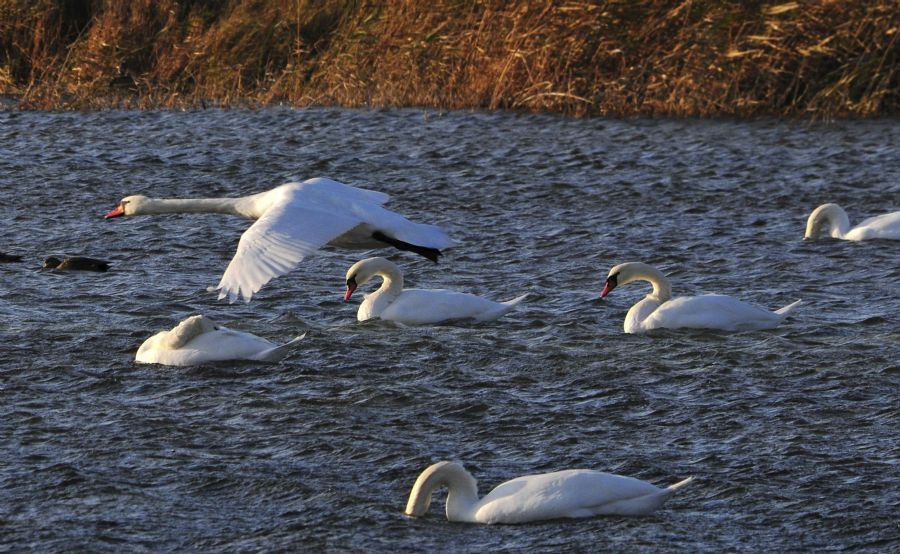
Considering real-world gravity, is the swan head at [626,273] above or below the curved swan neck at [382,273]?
above

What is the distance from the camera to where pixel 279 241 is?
8320 mm

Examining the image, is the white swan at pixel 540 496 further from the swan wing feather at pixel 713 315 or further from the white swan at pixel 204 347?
the swan wing feather at pixel 713 315

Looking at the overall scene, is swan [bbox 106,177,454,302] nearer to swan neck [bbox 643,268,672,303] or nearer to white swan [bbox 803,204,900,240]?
swan neck [bbox 643,268,672,303]

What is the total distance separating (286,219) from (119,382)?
1353 mm

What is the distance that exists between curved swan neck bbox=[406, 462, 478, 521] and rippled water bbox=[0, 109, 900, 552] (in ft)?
0.30

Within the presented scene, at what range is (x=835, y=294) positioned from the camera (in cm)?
1141

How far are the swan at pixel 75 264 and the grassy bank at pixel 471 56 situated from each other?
8.51m

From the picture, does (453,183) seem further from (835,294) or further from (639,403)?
(639,403)

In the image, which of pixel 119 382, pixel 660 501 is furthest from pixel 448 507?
pixel 119 382

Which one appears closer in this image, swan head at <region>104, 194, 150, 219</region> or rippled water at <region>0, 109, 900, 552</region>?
rippled water at <region>0, 109, 900, 552</region>

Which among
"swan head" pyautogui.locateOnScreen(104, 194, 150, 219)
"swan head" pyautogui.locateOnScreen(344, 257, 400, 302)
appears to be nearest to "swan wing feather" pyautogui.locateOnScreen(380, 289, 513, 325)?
"swan head" pyautogui.locateOnScreen(344, 257, 400, 302)

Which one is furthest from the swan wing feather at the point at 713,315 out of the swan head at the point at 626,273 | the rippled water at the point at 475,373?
the swan head at the point at 626,273

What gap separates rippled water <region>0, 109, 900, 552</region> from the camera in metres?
6.65

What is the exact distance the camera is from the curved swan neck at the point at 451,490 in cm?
658
